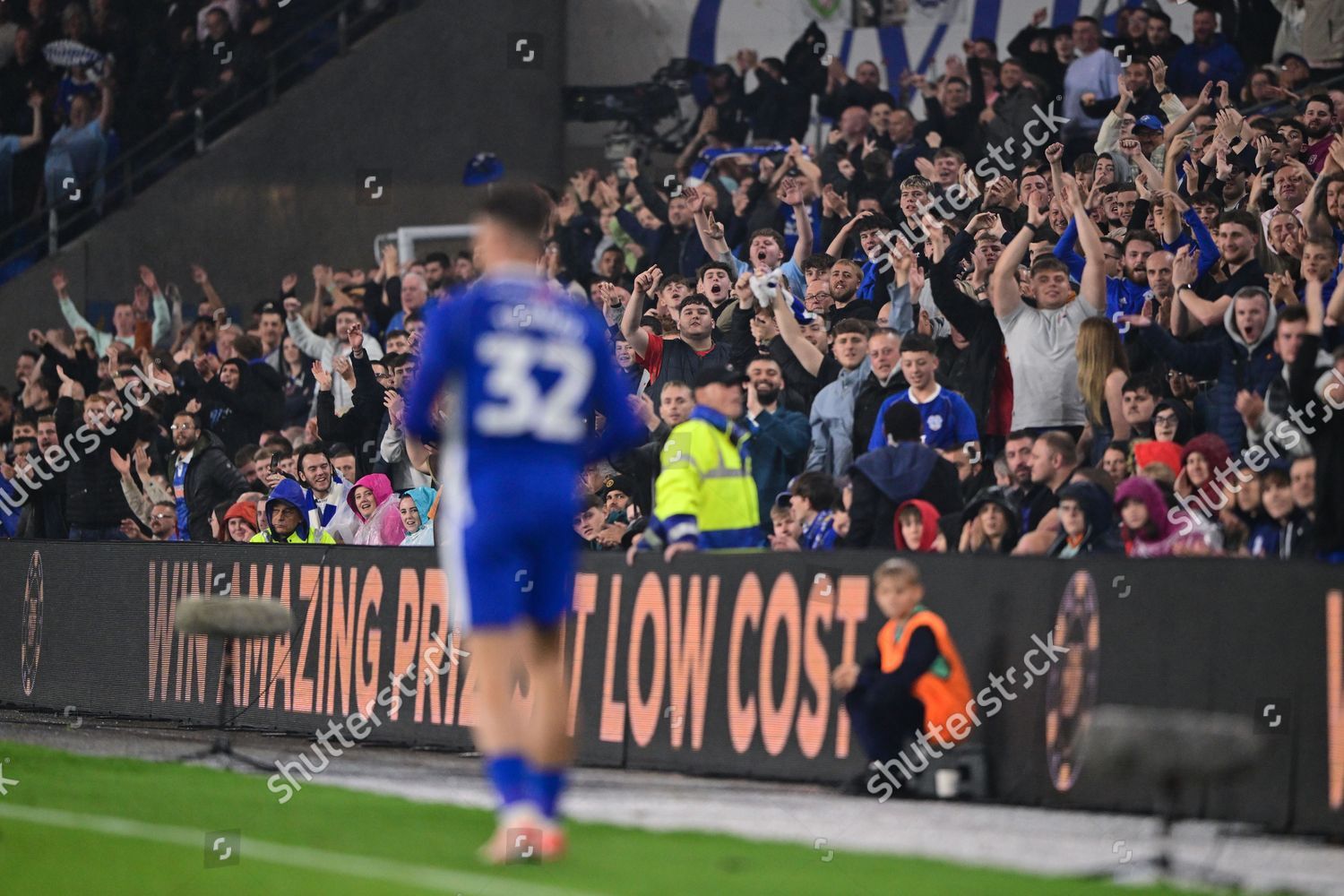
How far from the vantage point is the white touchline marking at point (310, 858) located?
20.7 ft

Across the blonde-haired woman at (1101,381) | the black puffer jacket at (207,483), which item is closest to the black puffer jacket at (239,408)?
the black puffer jacket at (207,483)

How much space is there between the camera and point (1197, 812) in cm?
871

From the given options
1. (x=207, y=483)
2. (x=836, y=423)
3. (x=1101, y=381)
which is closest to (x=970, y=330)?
(x=836, y=423)

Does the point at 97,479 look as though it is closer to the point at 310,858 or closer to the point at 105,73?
the point at 105,73

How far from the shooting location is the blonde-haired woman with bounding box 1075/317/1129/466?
12.1 meters

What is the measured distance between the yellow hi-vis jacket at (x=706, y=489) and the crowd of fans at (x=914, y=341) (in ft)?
0.16

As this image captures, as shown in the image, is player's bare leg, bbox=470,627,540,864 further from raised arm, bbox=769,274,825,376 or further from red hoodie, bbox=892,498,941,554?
raised arm, bbox=769,274,825,376

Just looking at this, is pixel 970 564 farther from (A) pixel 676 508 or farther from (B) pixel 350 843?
(B) pixel 350 843

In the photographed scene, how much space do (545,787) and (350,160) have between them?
18606mm

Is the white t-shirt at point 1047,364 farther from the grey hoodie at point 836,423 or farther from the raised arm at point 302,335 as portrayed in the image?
the raised arm at point 302,335

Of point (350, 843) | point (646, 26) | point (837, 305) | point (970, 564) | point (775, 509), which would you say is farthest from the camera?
point (646, 26)

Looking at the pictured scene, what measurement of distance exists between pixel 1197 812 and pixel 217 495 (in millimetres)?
10301

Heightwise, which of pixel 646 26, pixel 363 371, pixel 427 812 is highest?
pixel 646 26

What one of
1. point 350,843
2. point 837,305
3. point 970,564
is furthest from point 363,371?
point 350,843
